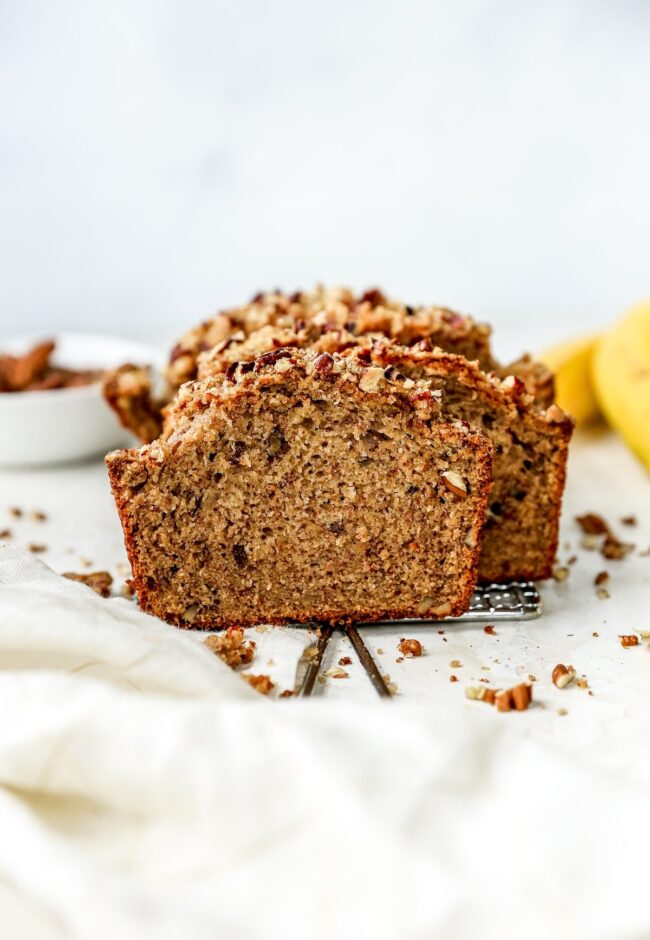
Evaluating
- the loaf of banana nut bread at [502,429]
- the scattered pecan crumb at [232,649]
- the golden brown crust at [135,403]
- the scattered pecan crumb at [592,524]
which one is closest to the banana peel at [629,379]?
the scattered pecan crumb at [592,524]

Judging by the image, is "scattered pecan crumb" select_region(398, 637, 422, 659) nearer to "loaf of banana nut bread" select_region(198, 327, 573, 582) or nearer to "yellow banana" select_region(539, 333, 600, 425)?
"loaf of banana nut bread" select_region(198, 327, 573, 582)

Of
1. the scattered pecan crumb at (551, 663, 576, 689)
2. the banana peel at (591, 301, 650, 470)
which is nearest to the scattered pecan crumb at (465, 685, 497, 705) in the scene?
the scattered pecan crumb at (551, 663, 576, 689)

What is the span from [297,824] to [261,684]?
23.6 inches

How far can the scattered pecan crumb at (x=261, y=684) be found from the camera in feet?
8.58

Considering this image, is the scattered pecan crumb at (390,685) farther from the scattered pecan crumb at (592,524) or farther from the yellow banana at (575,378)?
the yellow banana at (575,378)

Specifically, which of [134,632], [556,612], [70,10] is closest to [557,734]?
[556,612]

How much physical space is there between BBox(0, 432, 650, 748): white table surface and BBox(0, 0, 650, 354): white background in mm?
2854

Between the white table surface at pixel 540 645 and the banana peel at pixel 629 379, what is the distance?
30 centimetres

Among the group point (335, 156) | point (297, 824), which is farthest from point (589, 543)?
point (335, 156)

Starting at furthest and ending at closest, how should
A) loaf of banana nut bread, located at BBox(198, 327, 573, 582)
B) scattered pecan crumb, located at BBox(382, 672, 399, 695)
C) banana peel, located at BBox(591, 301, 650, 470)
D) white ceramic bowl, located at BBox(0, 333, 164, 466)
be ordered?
white ceramic bowl, located at BBox(0, 333, 164, 466), banana peel, located at BBox(591, 301, 650, 470), loaf of banana nut bread, located at BBox(198, 327, 573, 582), scattered pecan crumb, located at BBox(382, 672, 399, 695)

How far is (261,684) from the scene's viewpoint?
2623 mm

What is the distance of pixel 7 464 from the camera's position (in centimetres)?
450

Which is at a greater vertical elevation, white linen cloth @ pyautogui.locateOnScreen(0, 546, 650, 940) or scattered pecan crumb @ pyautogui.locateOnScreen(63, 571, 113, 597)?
scattered pecan crumb @ pyautogui.locateOnScreen(63, 571, 113, 597)

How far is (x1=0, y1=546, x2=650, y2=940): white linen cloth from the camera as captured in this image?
6.26 ft
